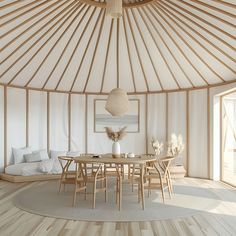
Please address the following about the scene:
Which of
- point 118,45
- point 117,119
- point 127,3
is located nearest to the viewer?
point 127,3

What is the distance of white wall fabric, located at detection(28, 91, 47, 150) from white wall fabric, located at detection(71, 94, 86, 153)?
0.80 metres

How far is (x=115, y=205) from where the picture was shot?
16.6 feet

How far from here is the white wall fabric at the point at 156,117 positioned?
8875 millimetres

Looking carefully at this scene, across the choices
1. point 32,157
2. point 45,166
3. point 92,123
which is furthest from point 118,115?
point 92,123

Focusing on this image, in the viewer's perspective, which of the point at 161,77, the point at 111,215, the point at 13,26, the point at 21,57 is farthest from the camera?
the point at 161,77

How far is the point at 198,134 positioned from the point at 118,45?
3.19 meters

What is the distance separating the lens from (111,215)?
446cm

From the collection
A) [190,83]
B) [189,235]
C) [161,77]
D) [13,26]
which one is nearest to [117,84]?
[161,77]

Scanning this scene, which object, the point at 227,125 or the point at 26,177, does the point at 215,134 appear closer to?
the point at 227,125

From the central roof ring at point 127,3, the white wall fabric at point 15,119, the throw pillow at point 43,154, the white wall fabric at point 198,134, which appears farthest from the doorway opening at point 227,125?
the white wall fabric at point 15,119

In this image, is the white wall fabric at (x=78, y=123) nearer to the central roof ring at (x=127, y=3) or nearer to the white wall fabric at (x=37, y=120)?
the white wall fabric at (x=37, y=120)

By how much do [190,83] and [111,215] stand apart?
471 cm

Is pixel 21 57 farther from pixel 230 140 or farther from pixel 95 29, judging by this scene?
pixel 230 140

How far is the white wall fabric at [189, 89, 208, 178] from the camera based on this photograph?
8047 mm
